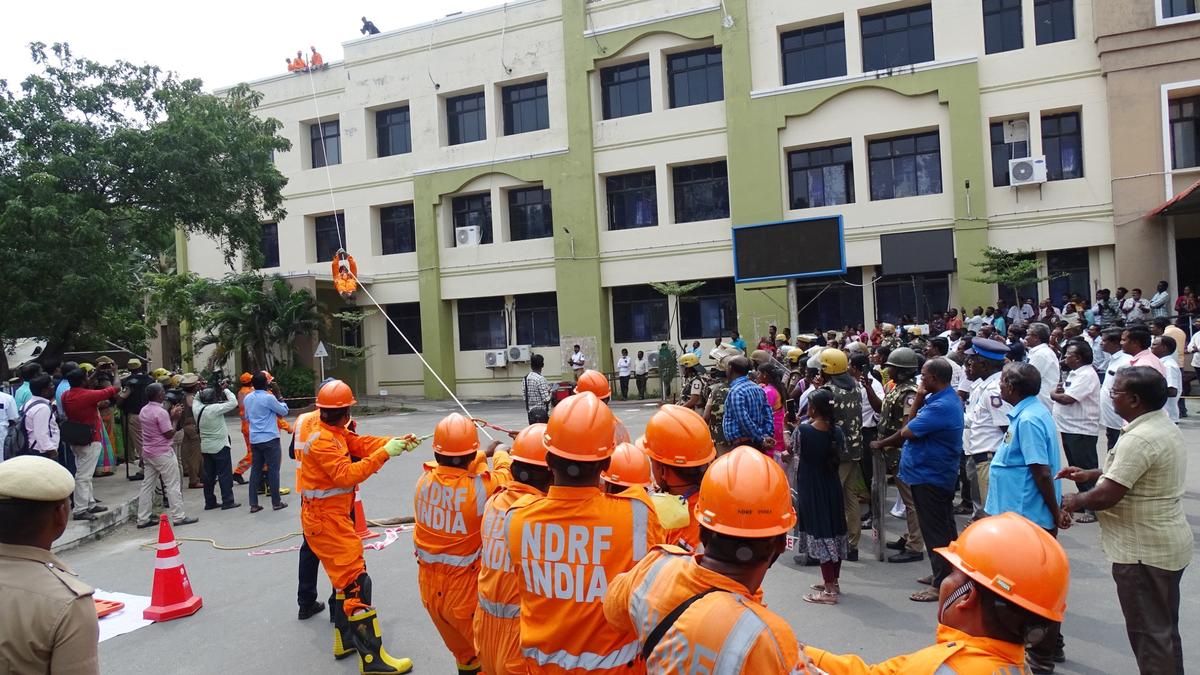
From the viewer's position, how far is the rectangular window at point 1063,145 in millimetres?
18750

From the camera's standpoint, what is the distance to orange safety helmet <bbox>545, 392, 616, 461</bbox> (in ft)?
9.25

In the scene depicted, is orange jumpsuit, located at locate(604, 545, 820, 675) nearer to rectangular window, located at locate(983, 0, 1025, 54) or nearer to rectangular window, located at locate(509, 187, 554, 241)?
rectangular window, located at locate(983, 0, 1025, 54)

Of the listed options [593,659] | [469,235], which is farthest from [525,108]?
[593,659]

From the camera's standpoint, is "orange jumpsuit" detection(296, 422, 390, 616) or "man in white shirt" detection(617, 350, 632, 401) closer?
"orange jumpsuit" detection(296, 422, 390, 616)

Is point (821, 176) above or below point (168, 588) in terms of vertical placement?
above

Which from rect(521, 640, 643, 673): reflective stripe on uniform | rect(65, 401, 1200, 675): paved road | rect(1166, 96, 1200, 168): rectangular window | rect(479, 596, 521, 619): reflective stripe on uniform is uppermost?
rect(1166, 96, 1200, 168): rectangular window

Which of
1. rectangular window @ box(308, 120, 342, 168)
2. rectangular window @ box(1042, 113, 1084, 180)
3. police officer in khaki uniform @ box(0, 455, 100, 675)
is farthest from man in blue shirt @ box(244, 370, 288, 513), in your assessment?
rectangular window @ box(308, 120, 342, 168)

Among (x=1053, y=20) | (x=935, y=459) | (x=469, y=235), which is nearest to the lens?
(x=935, y=459)

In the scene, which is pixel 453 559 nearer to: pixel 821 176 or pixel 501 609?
pixel 501 609

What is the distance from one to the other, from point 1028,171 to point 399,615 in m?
18.7

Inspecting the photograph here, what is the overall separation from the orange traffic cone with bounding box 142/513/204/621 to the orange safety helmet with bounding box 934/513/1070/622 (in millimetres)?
6170

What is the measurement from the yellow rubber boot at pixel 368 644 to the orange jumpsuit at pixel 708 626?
116 inches

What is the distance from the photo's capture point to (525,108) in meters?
25.0

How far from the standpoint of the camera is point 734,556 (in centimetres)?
215
